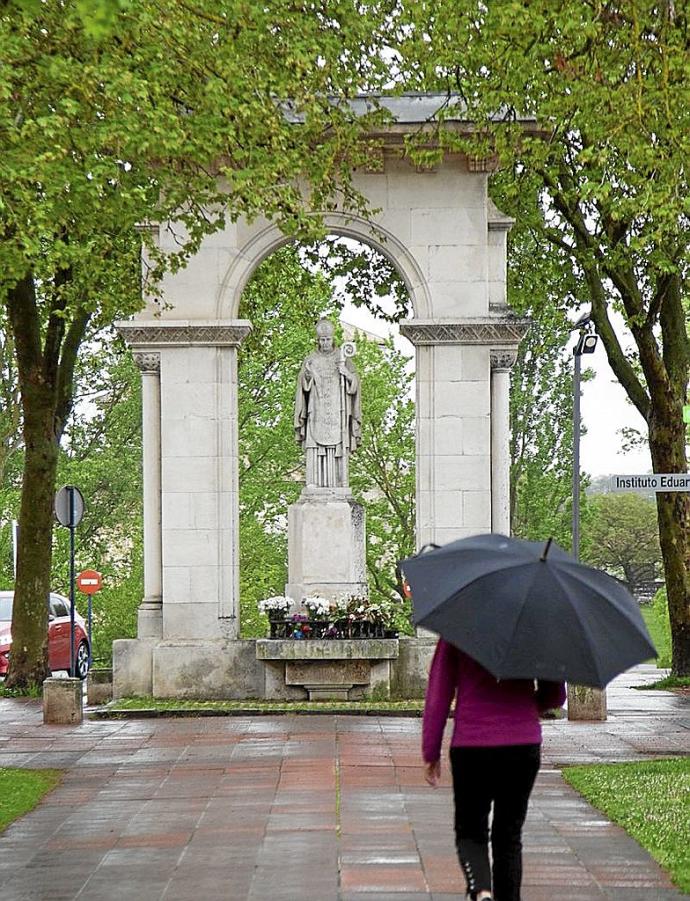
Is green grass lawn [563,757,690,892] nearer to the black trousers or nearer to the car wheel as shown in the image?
the black trousers

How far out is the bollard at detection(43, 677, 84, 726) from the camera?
17984 mm

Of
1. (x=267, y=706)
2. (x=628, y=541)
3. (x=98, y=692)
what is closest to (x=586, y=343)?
(x=267, y=706)

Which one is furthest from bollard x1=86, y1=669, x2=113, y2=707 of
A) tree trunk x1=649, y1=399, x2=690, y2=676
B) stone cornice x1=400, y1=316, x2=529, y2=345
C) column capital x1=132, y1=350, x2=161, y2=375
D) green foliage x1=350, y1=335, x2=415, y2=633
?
green foliage x1=350, y1=335, x2=415, y2=633

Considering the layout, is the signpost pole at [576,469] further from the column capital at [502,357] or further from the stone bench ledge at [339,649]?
the stone bench ledge at [339,649]

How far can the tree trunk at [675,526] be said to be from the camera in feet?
79.0

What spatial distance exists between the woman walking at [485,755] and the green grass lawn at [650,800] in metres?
1.96

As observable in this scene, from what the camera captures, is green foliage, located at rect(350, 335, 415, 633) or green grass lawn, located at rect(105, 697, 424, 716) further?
green foliage, located at rect(350, 335, 415, 633)

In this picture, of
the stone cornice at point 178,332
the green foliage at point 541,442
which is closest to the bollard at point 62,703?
the stone cornice at point 178,332

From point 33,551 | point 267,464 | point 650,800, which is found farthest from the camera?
point 267,464

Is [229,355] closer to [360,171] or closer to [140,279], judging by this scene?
[140,279]

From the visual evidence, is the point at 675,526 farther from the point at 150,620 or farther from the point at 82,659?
the point at 82,659

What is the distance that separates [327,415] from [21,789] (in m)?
8.91

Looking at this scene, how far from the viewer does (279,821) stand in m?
10.8

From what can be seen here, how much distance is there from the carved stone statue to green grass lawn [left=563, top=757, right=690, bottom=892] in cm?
761
